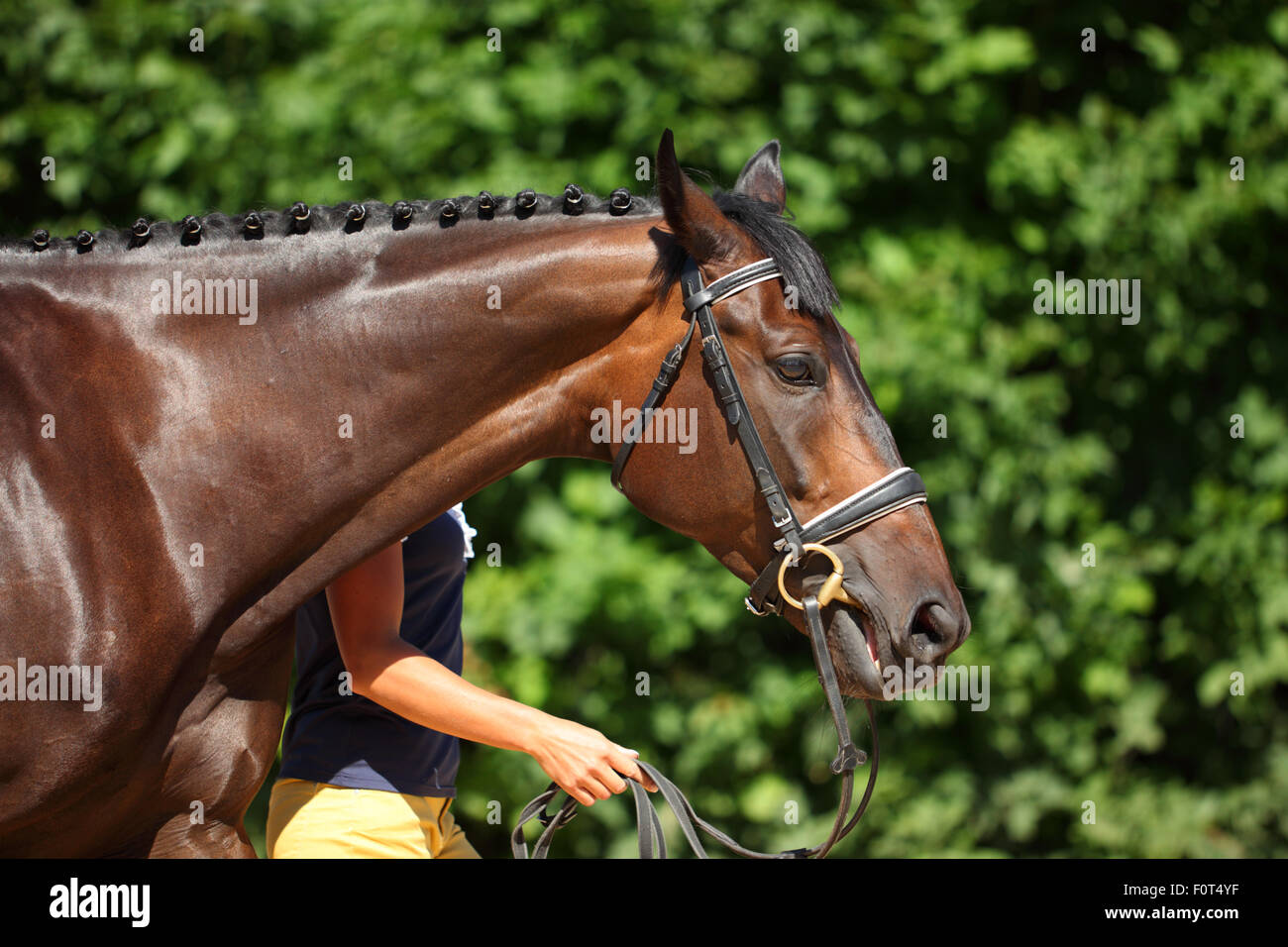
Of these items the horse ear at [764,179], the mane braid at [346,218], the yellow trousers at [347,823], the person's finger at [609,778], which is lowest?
the yellow trousers at [347,823]

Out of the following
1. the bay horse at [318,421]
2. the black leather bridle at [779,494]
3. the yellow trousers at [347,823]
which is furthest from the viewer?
the yellow trousers at [347,823]

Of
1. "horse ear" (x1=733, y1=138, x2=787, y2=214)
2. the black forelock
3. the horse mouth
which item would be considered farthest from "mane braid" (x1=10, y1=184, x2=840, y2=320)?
the horse mouth

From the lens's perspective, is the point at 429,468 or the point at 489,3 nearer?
the point at 429,468

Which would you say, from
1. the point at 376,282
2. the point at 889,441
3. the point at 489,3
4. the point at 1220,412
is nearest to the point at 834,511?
the point at 889,441

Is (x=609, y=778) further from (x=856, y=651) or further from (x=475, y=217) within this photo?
(x=475, y=217)

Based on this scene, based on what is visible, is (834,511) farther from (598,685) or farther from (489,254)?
(598,685)

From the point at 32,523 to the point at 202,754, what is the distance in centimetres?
49

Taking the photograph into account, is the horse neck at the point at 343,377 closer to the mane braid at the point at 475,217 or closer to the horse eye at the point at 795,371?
the mane braid at the point at 475,217

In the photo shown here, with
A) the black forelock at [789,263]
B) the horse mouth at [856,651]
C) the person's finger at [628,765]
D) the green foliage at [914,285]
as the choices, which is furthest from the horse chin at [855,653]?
the green foliage at [914,285]

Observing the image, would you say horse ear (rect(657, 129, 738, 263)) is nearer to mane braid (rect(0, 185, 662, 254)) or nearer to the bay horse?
the bay horse

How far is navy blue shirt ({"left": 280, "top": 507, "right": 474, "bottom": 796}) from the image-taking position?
225cm

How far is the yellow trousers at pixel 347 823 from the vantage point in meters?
2.18

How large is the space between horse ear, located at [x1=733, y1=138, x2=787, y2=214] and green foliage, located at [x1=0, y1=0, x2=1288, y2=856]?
161cm

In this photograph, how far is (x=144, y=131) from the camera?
4230mm
